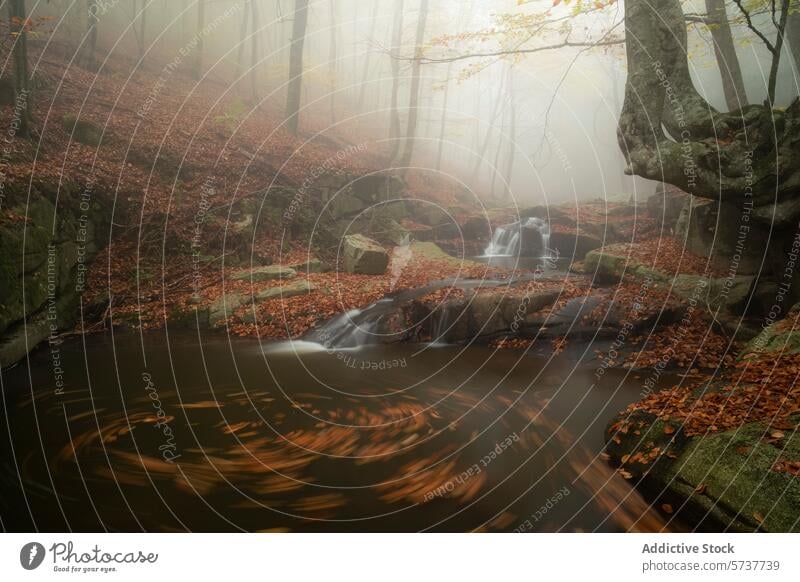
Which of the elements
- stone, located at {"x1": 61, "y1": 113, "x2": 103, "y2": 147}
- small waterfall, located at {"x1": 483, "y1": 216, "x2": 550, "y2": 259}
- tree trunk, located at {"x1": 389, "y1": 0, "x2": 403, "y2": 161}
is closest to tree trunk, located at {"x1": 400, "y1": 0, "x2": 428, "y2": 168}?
tree trunk, located at {"x1": 389, "y1": 0, "x2": 403, "y2": 161}

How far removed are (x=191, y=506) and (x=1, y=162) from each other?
27.7 feet

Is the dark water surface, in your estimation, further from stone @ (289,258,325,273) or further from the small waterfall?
the small waterfall

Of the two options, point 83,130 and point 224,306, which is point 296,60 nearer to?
point 83,130

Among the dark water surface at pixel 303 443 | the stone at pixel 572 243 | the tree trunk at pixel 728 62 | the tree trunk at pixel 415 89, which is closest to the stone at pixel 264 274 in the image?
the dark water surface at pixel 303 443

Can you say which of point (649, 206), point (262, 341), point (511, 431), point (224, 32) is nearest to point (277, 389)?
point (262, 341)

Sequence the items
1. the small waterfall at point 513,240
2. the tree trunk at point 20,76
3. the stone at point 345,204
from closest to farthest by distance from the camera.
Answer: the tree trunk at point 20,76
the stone at point 345,204
the small waterfall at point 513,240

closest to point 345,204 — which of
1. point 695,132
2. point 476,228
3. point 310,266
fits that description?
point 310,266

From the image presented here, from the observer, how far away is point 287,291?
10609 mm

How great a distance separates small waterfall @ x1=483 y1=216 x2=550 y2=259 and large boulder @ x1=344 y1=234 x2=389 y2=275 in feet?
22.2

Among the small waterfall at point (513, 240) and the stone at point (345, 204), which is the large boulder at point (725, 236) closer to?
the small waterfall at point (513, 240)

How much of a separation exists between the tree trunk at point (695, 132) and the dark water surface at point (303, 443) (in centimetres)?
388

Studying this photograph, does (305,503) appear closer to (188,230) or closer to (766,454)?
(766,454)

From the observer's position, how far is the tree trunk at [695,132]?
6.84 m
